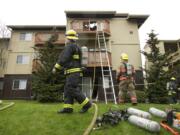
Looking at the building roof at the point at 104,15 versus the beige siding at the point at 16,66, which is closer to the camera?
the building roof at the point at 104,15

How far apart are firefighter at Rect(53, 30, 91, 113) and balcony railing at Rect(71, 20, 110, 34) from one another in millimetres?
13005

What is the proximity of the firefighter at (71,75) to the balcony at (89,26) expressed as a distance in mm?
12983

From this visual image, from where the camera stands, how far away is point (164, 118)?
4465mm

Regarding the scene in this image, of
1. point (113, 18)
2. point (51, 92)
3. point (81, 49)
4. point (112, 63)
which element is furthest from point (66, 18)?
point (81, 49)

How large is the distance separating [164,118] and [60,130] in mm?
2471

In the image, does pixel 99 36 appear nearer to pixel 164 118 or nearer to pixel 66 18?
pixel 66 18

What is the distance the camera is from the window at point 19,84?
19.2 metres

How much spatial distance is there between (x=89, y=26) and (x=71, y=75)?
14292mm

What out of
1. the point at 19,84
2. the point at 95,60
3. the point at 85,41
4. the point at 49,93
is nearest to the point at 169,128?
the point at 49,93

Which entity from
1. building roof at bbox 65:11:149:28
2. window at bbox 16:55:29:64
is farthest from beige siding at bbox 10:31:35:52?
building roof at bbox 65:11:149:28

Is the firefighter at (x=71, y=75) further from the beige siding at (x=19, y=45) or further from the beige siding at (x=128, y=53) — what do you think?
the beige siding at (x=19, y=45)

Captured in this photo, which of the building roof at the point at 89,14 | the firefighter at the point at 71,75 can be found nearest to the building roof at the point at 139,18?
the building roof at the point at 89,14

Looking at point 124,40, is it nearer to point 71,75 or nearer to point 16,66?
point 16,66

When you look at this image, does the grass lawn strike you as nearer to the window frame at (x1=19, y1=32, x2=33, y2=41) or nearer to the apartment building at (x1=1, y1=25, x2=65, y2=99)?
the apartment building at (x1=1, y1=25, x2=65, y2=99)
